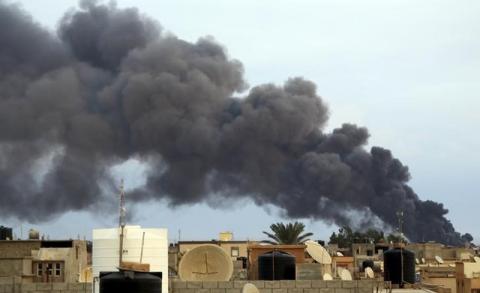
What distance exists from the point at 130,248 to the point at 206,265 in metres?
10.7

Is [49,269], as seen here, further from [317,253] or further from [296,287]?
[296,287]

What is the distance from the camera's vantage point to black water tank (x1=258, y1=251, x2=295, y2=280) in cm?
3609

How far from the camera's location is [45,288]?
29141mm

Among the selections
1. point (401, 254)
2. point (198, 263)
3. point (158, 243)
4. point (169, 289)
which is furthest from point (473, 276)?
point (158, 243)

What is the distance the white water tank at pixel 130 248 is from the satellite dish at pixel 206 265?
30.4ft

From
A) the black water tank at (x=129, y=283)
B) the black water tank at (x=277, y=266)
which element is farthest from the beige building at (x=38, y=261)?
the black water tank at (x=129, y=283)

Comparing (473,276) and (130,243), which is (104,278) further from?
(473,276)

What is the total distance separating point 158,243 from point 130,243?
0.75 metres

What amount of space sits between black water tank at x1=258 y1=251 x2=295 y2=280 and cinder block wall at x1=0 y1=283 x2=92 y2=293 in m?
9.41

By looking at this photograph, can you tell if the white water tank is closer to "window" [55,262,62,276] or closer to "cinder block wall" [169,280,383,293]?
"cinder block wall" [169,280,383,293]

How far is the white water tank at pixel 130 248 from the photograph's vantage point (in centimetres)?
2345

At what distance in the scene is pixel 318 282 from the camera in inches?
1147

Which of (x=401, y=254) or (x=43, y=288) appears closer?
(x=43, y=288)

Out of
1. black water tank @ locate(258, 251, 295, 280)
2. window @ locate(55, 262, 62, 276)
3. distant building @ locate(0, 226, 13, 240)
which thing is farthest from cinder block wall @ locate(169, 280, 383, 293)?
distant building @ locate(0, 226, 13, 240)
